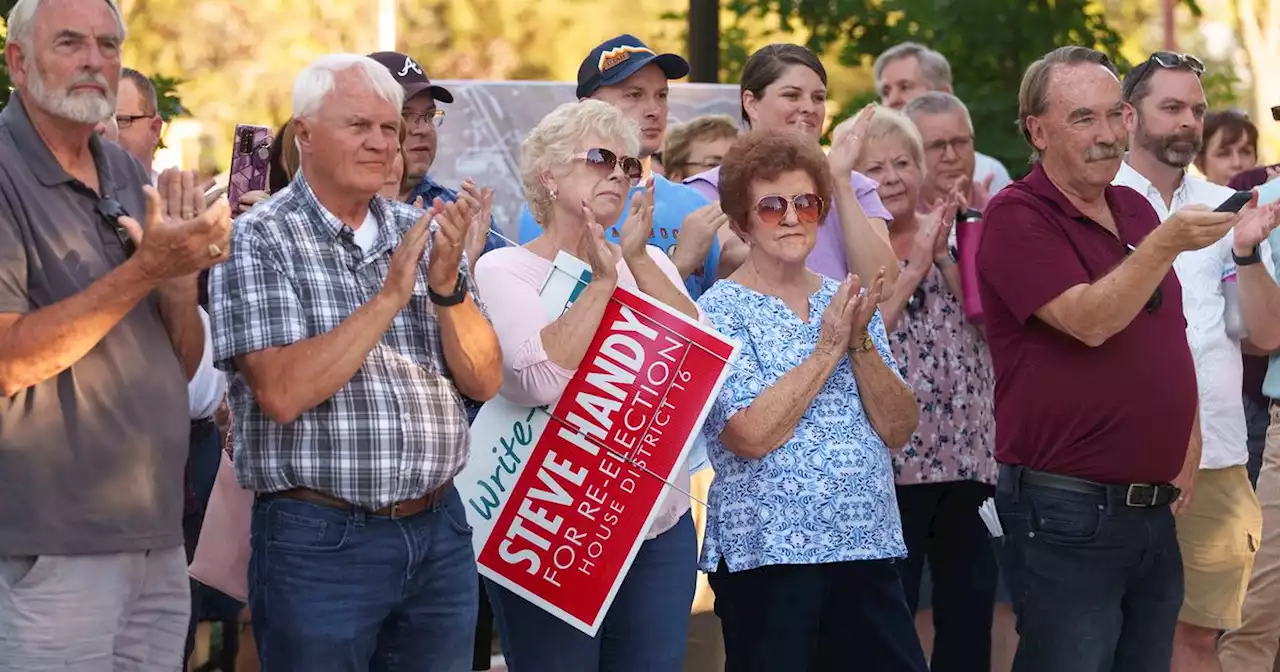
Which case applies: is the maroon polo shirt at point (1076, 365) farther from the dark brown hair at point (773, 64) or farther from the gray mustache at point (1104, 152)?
A: the dark brown hair at point (773, 64)

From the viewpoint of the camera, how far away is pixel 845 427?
5.32 metres

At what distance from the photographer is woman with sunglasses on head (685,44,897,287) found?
20.4 ft

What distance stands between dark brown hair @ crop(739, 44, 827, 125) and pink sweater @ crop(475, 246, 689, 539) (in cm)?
173

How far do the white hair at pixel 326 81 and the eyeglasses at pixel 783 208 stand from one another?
125 centimetres

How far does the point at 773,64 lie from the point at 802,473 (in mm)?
2078

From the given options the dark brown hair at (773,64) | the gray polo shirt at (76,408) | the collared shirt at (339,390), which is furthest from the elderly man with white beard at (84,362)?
the dark brown hair at (773,64)

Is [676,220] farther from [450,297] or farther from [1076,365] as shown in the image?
[450,297]

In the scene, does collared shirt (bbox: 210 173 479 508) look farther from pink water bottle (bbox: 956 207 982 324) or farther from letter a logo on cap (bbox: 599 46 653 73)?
pink water bottle (bbox: 956 207 982 324)

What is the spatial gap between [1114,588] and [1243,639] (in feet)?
7.18

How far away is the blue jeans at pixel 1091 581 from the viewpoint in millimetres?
5305

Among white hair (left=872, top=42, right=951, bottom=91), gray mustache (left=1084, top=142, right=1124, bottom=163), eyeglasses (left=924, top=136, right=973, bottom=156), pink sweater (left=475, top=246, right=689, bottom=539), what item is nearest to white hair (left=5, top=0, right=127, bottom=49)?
pink sweater (left=475, top=246, right=689, bottom=539)

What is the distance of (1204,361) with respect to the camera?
6.45m

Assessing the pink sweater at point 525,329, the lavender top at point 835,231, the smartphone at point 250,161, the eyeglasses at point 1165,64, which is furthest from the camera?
the eyeglasses at point 1165,64

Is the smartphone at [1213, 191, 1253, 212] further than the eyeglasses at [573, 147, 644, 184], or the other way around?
the eyeglasses at [573, 147, 644, 184]
